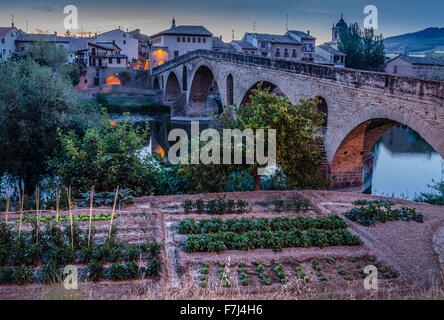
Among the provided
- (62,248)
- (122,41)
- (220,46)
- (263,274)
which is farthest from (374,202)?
(122,41)

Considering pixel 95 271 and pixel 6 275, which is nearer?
pixel 6 275

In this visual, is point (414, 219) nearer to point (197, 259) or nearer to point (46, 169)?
point (197, 259)

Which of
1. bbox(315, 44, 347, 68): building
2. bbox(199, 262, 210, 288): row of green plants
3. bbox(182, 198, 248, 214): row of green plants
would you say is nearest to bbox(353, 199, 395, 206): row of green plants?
bbox(182, 198, 248, 214): row of green plants

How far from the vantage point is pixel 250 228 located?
930 cm

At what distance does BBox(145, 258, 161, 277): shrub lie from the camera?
7.06m

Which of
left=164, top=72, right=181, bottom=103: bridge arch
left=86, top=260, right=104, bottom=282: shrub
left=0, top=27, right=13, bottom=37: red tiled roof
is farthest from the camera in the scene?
left=164, top=72, right=181, bottom=103: bridge arch

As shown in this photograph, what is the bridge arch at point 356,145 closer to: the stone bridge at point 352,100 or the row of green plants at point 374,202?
the stone bridge at point 352,100

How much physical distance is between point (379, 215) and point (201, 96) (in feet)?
114

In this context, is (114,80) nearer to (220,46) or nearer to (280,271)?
(220,46)

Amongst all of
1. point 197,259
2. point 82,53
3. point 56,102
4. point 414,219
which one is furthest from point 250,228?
point 82,53

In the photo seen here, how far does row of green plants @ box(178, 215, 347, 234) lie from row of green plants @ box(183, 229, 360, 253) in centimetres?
32

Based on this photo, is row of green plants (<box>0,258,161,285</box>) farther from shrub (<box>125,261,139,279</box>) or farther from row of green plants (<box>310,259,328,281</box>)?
row of green plants (<box>310,259,328,281</box>)

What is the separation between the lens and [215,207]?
10.6 m

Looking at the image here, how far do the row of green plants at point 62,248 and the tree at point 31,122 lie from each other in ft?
23.1
